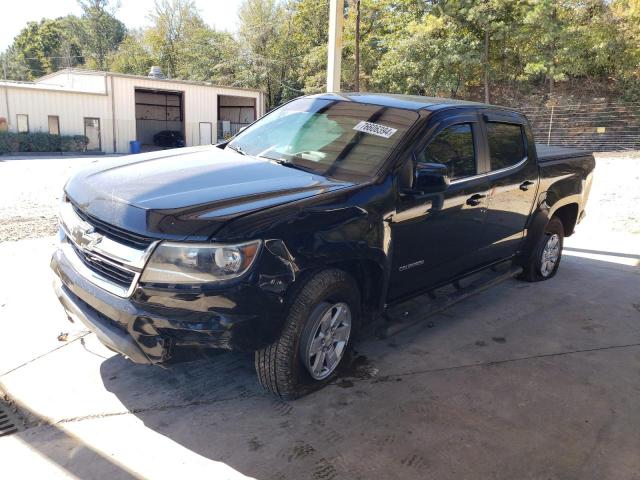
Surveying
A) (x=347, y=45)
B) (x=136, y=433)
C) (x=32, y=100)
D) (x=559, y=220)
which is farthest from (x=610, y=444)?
(x=347, y=45)

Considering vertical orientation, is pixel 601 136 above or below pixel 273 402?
above

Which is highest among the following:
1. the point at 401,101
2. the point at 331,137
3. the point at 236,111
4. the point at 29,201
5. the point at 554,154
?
the point at 236,111

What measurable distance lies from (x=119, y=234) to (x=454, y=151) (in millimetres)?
2572

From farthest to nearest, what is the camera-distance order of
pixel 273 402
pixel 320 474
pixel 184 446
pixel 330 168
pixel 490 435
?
pixel 330 168 < pixel 273 402 < pixel 490 435 < pixel 184 446 < pixel 320 474

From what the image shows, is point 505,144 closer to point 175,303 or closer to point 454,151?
point 454,151

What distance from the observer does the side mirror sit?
3.58m

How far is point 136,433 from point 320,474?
105 centimetres

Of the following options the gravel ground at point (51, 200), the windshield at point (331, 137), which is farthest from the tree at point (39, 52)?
the windshield at point (331, 137)

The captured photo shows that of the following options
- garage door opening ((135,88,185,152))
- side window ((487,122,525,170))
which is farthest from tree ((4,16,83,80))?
side window ((487,122,525,170))

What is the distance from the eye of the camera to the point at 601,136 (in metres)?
24.7

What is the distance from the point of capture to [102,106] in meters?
28.0

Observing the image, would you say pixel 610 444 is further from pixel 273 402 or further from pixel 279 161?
pixel 279 161

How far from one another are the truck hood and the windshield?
21 cm

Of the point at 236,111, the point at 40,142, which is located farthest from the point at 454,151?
the point at 236,111
